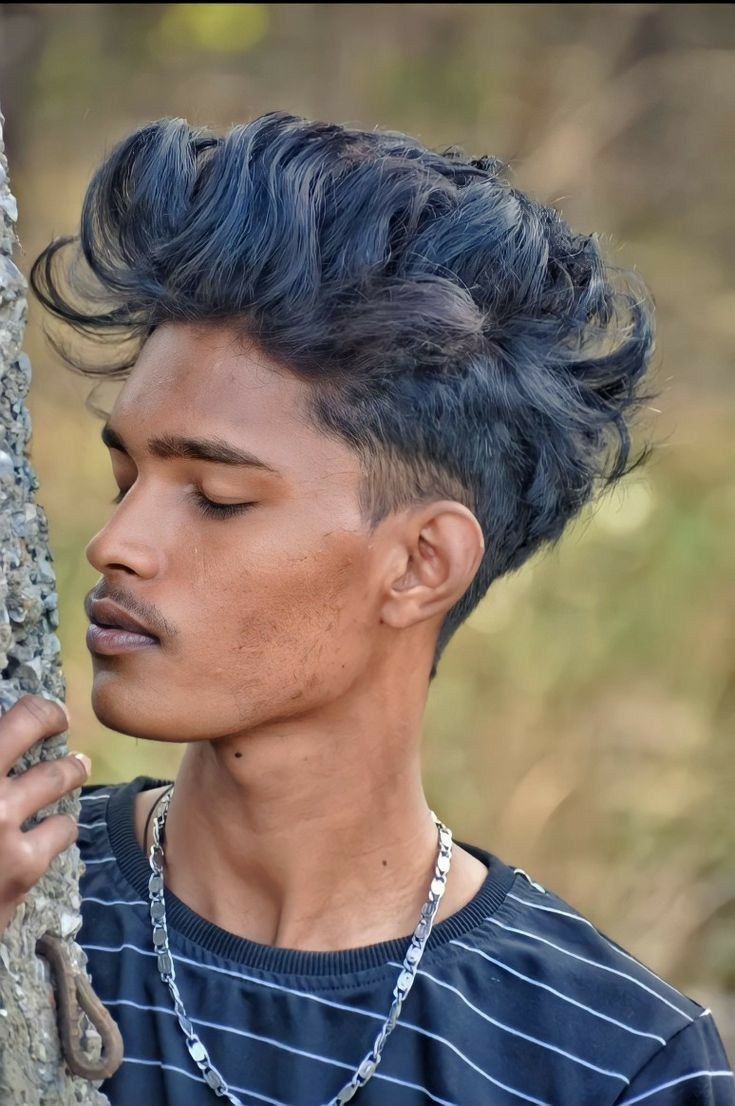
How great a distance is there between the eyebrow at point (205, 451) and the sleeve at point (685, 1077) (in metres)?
0.89

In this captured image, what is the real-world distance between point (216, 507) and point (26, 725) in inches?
14.8

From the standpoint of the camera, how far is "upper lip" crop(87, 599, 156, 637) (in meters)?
1.64

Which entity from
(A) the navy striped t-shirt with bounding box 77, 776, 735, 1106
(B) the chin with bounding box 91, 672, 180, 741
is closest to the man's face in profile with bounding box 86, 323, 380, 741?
(B) the chin with bounding box 91, 672, 180, 741

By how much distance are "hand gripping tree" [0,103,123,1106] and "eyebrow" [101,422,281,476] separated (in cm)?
18

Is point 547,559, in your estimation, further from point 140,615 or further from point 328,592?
point 140,615

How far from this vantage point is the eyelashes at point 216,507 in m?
1.67

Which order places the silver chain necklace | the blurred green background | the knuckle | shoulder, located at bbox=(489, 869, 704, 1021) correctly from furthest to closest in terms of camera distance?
1. the blurred green background
2. shoulder, located at bbox=(489, 869, 704, 1021)
3. the silver chain necklace
4. the knuckle

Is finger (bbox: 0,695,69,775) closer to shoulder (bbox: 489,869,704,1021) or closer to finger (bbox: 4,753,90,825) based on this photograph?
finger (bbox: 4,753,90,825)

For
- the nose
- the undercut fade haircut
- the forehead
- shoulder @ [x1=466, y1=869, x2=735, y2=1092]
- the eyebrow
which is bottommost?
shoulder @ [x1=466, y1=869, x2=735, y2=1092]

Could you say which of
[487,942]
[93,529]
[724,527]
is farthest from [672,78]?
[487,942]

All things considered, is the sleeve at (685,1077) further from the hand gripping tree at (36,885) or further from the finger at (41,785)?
the finger at (41,785)

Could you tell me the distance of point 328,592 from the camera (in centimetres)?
172

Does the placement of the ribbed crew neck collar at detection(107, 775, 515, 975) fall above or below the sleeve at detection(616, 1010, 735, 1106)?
above

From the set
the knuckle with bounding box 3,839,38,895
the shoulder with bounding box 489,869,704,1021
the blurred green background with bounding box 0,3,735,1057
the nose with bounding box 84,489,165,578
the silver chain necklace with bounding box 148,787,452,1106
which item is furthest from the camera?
the blurred green background with bounding box 0,3,735,1057
